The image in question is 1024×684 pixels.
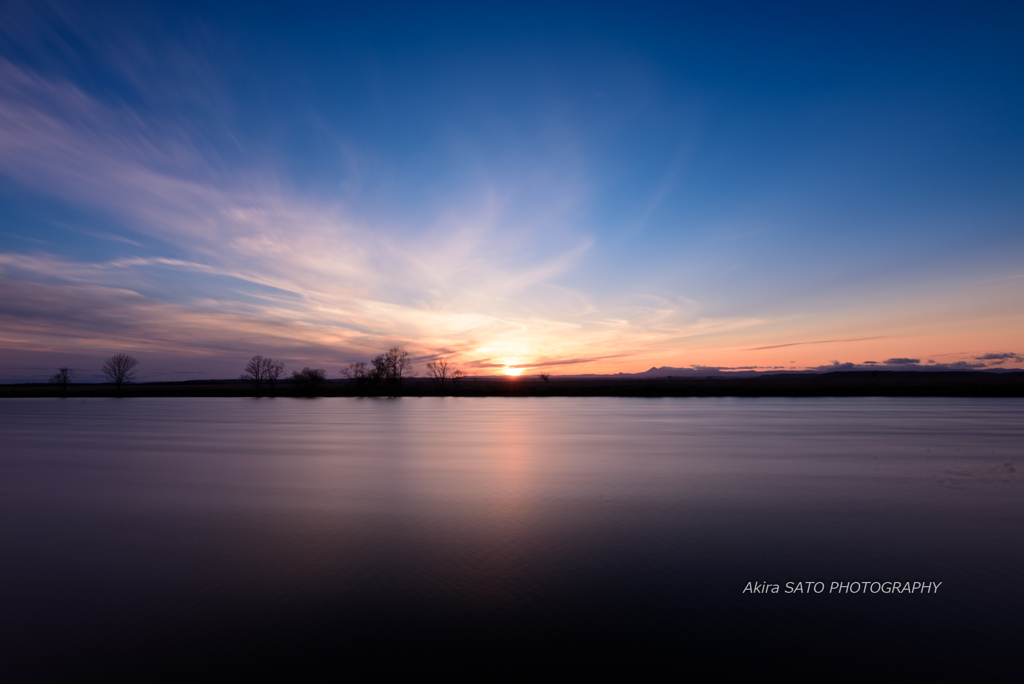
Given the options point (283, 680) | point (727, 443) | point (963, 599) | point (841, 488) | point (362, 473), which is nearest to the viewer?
point (283, 680)

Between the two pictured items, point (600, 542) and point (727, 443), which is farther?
point (727, 443)

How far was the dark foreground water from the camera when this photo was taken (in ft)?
18.2

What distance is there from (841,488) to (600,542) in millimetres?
9177

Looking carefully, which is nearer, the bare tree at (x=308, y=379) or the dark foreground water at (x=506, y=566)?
the dark foreground water at (x=506, y=566)

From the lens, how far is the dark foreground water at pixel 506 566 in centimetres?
554

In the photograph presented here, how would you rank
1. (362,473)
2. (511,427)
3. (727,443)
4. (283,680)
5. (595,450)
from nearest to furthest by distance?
1. (283,680)
2. (362,473)
3. (595,450)
4. (727,443)
5. (511,427)

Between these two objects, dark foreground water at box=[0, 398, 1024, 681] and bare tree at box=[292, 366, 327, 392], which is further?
bare tree at box=[292, 366, 327, 392]

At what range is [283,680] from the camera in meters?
5.02

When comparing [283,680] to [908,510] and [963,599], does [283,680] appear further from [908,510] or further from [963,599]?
[908,510]

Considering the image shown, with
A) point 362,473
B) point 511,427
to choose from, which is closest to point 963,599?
point 362,473

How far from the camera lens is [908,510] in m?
11.7

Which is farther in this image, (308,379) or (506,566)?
(308,379)

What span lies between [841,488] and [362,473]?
50.4ft

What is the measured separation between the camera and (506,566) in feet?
27.2
